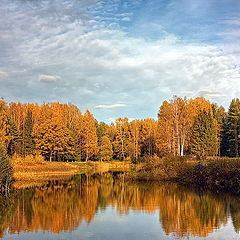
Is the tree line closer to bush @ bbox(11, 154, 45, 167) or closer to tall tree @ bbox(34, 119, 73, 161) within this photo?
tall tree @ bbox(34, 119, 73, 161)

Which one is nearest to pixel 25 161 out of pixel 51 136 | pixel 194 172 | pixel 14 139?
pixel 51 136

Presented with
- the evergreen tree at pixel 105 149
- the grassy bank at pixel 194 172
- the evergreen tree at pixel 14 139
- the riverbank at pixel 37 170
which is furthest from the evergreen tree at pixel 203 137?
the evergreen tree at pixel 14 139

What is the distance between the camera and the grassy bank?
29.8m

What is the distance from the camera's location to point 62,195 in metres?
28.3

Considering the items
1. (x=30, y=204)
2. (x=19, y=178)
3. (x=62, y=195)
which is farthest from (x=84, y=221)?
(x=19, y=178)

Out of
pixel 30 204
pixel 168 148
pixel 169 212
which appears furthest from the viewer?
pixel 168 148

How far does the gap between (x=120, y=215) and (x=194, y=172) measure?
55.9ft

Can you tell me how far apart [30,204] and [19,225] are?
6.58 meters

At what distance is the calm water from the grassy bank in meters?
4.10

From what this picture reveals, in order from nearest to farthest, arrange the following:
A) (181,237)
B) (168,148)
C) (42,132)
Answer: (181,237)
(168,148)
(42,132)

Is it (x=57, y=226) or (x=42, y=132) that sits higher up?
(x=42, y=132)

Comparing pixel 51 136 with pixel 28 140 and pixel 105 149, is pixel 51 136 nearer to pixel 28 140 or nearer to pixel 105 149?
pixel 28 140

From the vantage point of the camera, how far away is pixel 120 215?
19953 millimetres

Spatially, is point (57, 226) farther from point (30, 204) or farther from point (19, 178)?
point (19, 178)
